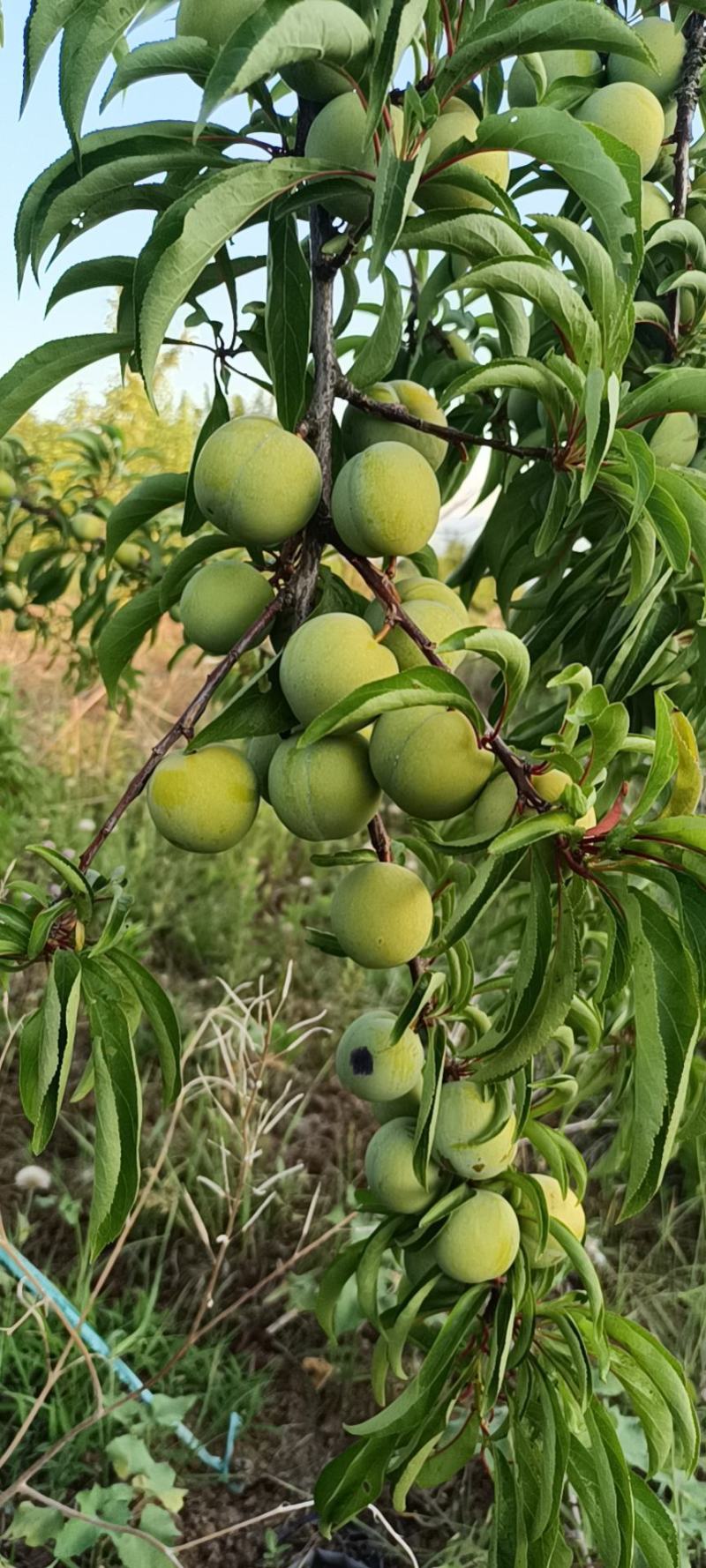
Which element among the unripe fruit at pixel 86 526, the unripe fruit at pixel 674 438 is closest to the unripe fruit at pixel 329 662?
the unripe fruit at pixel 674 438

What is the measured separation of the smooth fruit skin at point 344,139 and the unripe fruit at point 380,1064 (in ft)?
1.70

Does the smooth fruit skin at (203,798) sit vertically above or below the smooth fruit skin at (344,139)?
below

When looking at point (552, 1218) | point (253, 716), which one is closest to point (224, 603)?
point (253, 716)

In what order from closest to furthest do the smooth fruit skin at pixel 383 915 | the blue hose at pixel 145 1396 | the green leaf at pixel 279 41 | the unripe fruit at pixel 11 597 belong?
1. the green leaf at pixel 279 41
2. the smooth fruit skin at pixel 383 915
3. the blue hose at pixel 145 1396
4. the unripe fruit at pixel 11 597

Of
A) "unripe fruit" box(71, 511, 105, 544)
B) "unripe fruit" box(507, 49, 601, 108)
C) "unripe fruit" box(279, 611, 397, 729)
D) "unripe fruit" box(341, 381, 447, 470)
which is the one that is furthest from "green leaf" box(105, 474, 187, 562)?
"unripe fruit" box(71, 511, 105, 544)

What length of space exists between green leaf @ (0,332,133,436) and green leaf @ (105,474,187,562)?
0.10m

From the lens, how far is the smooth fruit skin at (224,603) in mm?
641

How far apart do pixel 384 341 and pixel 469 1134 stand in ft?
1.68

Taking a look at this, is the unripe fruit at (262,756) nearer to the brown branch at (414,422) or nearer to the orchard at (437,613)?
the orchard at (437,613)

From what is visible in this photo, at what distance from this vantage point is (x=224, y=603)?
0.64 m

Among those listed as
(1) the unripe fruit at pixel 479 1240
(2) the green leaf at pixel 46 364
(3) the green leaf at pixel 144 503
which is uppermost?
(2) the green leaf at pixel 46 364

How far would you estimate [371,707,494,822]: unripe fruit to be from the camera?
1.84 feet

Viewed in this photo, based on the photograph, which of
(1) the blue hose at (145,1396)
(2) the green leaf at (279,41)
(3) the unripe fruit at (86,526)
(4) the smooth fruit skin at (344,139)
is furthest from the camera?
(3) the unripe fruit at (86,526)

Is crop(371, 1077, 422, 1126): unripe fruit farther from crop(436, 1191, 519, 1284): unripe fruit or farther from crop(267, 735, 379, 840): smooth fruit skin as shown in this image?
crop(267, 735, 379, 840): smooth fruit skin
